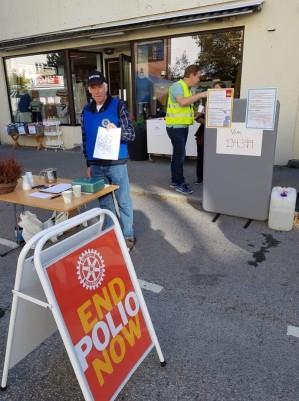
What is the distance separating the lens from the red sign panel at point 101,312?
1636 mm

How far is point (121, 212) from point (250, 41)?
485 centimetres

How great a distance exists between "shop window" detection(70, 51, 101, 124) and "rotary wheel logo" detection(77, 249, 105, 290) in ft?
28.1

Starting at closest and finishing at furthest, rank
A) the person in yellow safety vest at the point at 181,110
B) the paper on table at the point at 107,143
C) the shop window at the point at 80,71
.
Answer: the paper on table at the point at 107,143
the person in yellow safety vest at the point at 181,110
the shop window at the point at 80,71

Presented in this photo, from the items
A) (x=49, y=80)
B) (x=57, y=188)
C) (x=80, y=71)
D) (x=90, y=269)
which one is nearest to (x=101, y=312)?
(x=90, y=269)

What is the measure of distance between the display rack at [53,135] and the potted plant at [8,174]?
6.86 metres

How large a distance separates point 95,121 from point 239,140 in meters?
1.81

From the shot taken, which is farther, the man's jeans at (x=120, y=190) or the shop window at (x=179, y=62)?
the shop window at (x=179, y=62)

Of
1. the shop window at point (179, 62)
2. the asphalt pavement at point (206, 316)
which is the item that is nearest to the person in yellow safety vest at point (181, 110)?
the asphalt pavement at point (206, 316)

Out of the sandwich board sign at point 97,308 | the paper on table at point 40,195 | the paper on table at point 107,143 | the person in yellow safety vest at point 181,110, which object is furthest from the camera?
the person in yellow safety vest at point 181,110

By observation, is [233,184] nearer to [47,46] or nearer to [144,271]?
[144,271]

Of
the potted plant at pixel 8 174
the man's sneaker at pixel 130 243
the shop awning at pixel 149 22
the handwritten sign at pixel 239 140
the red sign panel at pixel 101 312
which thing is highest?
the shop awning at pixel 149 22

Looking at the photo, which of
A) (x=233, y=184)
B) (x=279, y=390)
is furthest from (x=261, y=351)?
(x=233, y=184)

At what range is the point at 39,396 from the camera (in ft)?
6.48

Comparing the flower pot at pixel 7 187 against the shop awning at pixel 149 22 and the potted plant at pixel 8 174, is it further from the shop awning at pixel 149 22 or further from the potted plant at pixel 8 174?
the shop awning at pixel 149 22
